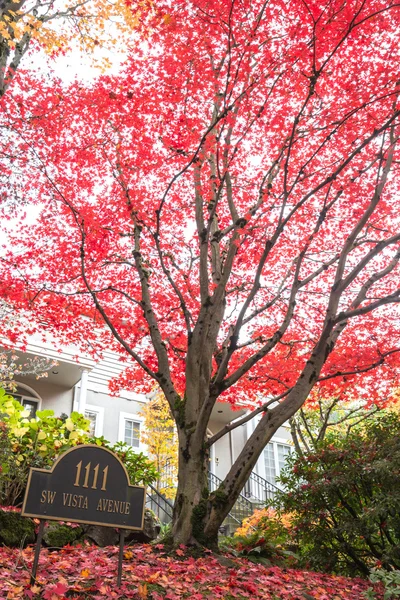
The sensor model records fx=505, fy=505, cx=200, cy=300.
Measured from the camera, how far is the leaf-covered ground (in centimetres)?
419

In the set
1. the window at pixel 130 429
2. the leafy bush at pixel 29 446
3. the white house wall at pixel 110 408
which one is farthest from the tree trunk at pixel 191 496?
the window at pixel 130 429

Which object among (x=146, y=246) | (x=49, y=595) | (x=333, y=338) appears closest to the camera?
(x=49, y=595)

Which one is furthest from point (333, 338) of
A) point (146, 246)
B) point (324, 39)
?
point (146, 246)

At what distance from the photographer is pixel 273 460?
19.0 m

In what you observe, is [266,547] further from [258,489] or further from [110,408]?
[258,489]

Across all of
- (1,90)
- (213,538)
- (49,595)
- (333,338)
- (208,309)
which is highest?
(1,90)

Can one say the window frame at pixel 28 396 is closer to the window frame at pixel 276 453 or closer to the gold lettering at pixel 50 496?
the window frame at pixel 276 453

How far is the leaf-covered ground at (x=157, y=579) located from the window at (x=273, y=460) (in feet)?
40.1

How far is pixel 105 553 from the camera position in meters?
6.01

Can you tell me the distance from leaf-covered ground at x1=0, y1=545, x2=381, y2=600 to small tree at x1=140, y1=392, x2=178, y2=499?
8049 mm

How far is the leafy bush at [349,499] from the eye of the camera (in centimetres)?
650

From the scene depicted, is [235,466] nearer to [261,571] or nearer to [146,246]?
[261,571]

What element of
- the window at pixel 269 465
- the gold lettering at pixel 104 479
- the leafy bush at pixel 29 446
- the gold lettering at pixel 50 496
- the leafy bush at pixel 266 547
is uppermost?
the window at pixel 269 465

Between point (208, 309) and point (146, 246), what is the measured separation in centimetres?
441
